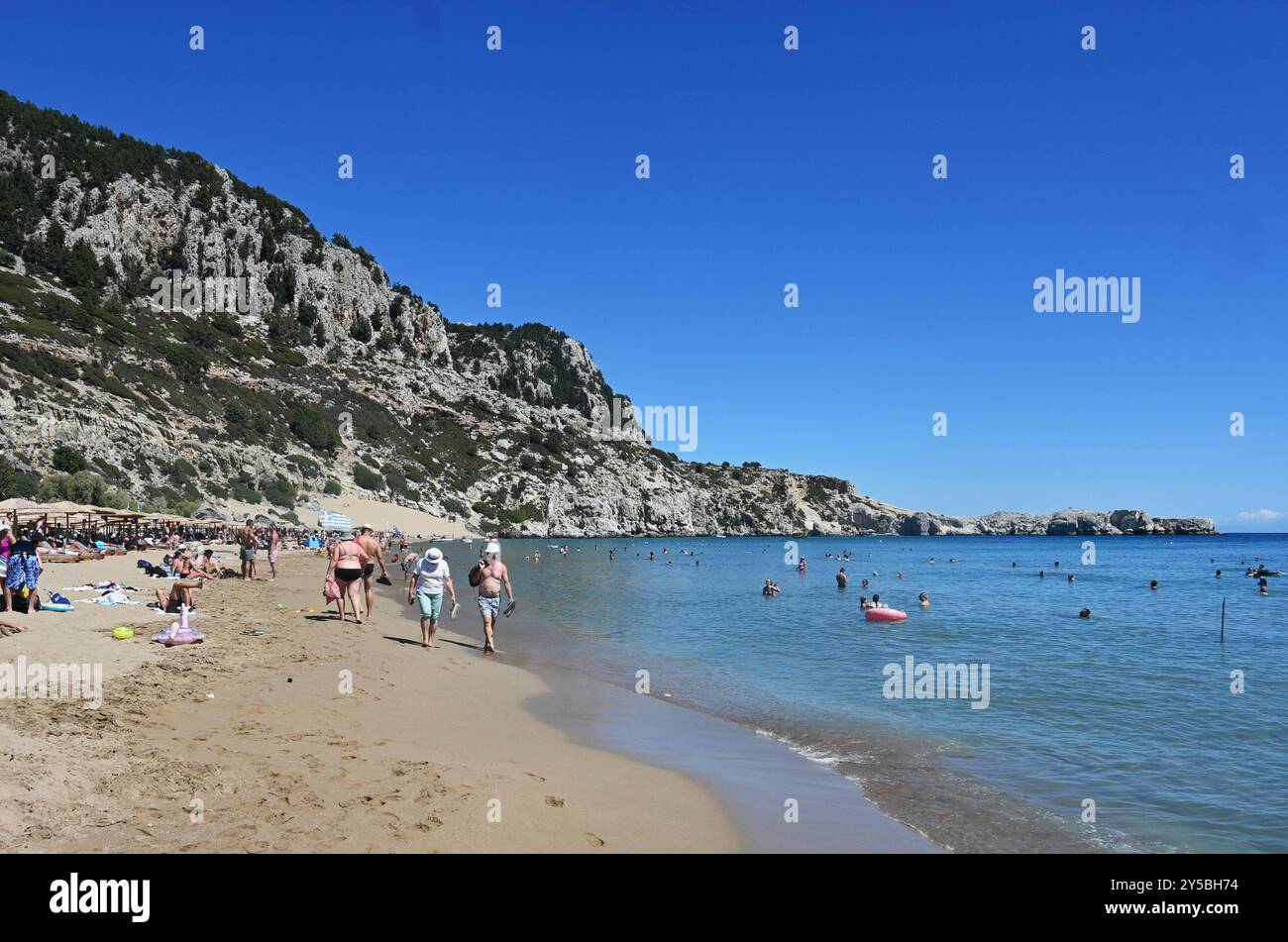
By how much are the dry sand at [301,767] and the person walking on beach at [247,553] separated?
13.1 meters

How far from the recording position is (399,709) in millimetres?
9750

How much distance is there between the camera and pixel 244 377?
8525 centimetres

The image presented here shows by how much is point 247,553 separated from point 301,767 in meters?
22.0

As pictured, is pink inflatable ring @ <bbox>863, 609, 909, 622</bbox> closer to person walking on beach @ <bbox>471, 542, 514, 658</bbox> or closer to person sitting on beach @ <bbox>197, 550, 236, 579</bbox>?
person walking on beach @ <bbox>471, 542, 514, 658</bbox>

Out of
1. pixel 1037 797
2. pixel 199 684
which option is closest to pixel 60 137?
pixel 199 684

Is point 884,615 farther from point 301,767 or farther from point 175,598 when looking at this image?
point 301,767

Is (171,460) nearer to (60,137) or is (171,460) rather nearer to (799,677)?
(799,677)

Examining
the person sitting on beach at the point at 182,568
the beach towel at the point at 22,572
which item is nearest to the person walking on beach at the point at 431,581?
the beach towel at the point at 22,572

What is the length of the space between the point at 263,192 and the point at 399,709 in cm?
13215

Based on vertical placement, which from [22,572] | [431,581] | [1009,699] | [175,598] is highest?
[22,572]

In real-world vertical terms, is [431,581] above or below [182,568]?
above

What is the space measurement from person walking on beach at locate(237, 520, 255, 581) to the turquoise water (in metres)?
9.72

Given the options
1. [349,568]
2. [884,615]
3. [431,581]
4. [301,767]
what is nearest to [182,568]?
[349,568]

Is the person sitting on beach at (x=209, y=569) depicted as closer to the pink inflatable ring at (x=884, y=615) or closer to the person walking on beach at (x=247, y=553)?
the person walking on beach at (x=247, y=553)
